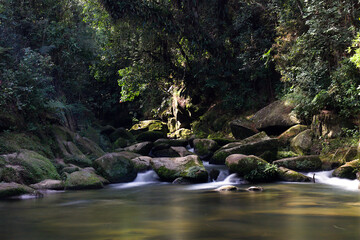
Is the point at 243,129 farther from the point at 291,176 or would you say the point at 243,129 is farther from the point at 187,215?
the point at 187,215

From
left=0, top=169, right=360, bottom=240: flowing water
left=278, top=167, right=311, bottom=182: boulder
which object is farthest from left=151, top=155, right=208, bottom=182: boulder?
left=278, top=167, right=311, bottom=182: boulder

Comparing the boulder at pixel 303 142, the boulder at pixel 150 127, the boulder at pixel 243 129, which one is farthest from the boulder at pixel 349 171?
the boulder at pixel 150 127

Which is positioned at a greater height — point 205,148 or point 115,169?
point 205,148

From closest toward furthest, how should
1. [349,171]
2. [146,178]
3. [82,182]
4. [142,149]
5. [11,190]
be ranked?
[11,190], [82,182], [349,171], [146,178], [142,149]

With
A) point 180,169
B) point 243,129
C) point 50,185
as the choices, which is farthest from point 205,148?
point 50,185

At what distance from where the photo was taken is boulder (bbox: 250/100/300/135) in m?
16.0

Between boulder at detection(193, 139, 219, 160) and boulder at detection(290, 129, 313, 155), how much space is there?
11.4 ft

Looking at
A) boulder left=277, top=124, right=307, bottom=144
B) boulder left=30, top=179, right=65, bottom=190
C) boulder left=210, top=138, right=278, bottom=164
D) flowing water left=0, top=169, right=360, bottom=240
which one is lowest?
flowing water left=0, top=169, right=360, bottom=240

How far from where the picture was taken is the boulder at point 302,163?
11750 mm

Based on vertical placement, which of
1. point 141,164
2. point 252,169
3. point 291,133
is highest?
point 291,133

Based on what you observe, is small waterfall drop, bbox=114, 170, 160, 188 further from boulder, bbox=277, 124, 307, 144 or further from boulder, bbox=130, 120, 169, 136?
boulder, bbox=130, 120, 169, 136

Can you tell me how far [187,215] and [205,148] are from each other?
32.6 feet

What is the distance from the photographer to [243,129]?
17.0 metres

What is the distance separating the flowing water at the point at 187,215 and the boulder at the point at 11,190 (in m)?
0.42
